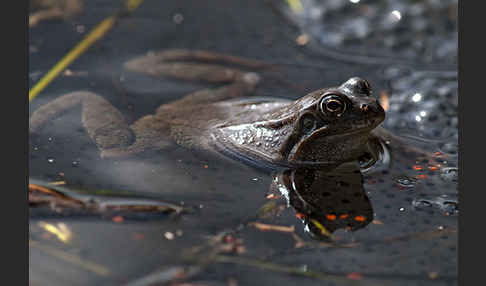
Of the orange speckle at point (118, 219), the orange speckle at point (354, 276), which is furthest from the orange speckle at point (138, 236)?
the orange speckle at point (354, 276)

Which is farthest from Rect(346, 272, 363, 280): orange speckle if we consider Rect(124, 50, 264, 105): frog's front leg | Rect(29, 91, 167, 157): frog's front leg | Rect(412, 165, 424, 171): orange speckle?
Rect(124, 50, 264, 105): frog's front leg

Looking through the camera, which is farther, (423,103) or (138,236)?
(423,103)

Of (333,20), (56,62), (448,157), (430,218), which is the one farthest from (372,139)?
(56,62)

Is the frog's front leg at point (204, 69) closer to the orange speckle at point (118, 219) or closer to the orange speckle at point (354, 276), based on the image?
the orange speckle at point (118, 219)

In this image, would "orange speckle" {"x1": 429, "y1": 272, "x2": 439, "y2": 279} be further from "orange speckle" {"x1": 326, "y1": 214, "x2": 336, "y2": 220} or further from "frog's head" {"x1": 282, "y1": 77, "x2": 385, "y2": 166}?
"frog's head" {"x1": 282, "y1": 77, "x2": 385, "y2": 166}

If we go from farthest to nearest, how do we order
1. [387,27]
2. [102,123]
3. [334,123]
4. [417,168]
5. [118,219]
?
[387,27] → [102,123] → [417,168] → [334,123] → [118,219]

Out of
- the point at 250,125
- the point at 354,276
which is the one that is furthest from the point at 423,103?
the point at 354,276

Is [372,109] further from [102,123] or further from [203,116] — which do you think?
[102,123]

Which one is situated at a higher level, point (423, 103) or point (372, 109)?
point (372, 109)
